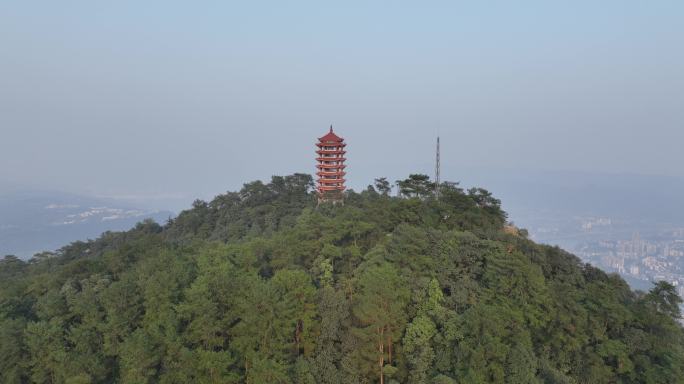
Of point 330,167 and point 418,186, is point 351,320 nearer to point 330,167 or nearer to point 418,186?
point 418,186

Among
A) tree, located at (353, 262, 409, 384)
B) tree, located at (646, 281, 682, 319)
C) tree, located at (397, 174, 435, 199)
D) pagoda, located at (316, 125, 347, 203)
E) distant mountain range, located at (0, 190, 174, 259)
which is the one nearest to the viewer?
tree, located at (353, 262, 409, 384)

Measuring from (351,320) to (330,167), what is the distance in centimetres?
1854

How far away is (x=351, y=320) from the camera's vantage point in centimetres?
1399

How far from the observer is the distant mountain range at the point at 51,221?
3086 inches

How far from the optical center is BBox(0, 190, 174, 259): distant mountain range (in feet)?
257

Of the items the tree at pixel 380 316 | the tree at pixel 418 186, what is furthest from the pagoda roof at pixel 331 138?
the tree at pixel 380 316

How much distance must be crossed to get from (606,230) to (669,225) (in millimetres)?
23618

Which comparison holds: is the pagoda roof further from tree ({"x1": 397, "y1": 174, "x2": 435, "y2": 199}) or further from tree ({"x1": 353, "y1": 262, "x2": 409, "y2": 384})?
tree ({"x1": 353, "y1": 262, "x2": 409, "y2": 384})

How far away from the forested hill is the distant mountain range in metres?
69.4

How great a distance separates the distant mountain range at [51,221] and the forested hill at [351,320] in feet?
228

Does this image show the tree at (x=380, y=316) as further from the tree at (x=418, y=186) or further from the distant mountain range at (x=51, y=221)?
the distant mountain range at (x=51, y=221)

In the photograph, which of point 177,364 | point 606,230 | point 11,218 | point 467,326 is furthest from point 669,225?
point 11,218

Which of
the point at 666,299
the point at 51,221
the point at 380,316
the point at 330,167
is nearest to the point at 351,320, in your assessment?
the point at 380,316

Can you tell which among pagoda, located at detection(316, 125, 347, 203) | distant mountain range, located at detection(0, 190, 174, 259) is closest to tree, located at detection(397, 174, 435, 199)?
pagoda, located at detection(316, 125, 347, 203)
